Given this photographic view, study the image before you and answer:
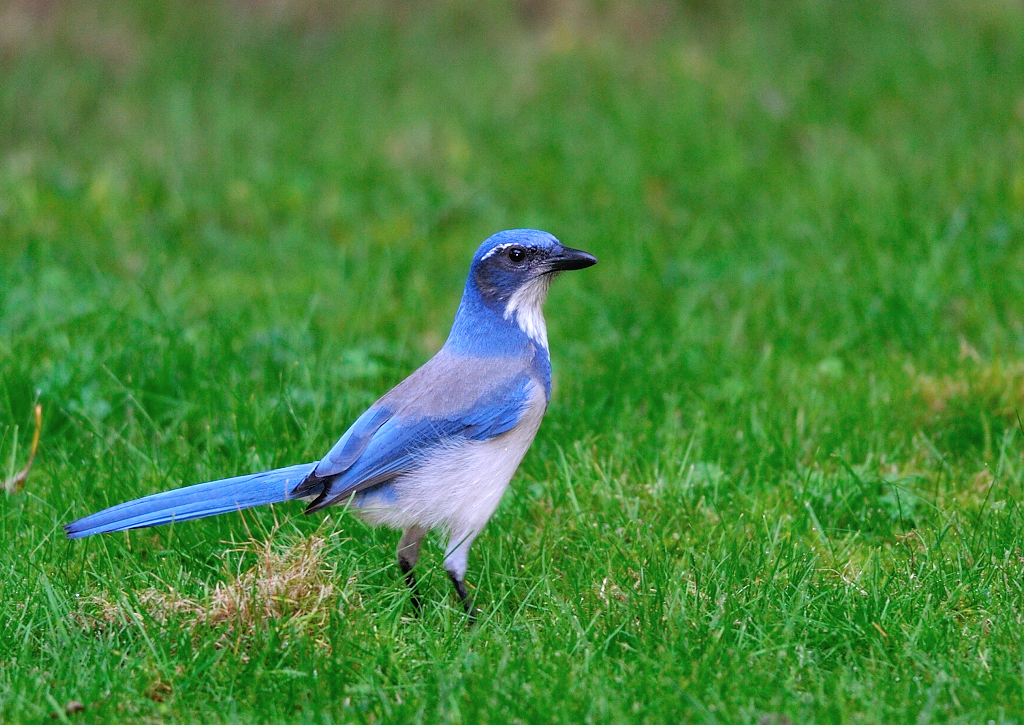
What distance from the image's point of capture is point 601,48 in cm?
902

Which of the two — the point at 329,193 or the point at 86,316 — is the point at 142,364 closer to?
the point at 86,316

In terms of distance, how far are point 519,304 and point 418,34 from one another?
19.6 feet

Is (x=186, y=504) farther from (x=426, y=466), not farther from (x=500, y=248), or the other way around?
(x=500, y=248)

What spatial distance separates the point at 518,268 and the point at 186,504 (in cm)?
131

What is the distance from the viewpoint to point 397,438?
3.68 m

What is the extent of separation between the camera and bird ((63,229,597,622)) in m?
3.53

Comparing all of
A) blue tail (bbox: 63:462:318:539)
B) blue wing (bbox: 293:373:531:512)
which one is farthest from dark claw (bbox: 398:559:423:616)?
blue tail (bbox: 63:462:318:539)

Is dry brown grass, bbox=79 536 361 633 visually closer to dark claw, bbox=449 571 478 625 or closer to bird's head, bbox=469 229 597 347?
dark claw, bbox=449 571 478 625

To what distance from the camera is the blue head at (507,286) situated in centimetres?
398

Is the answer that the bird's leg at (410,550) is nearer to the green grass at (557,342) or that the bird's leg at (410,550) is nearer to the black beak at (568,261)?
the green grass at (557,342)

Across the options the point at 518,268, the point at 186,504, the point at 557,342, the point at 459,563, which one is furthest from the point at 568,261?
the point at 557,342

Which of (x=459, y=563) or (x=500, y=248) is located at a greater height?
(x=500, y=248)

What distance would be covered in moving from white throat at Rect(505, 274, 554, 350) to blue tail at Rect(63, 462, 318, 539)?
95 cm

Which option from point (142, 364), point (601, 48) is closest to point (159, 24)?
point (601, 48)
